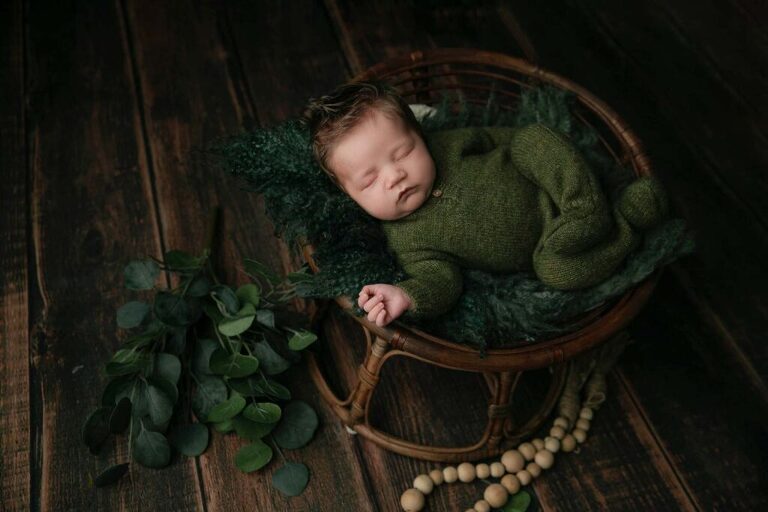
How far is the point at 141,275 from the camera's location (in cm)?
129

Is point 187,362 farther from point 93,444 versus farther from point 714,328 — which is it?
point 714,328

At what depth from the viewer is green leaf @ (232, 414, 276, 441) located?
1.21m

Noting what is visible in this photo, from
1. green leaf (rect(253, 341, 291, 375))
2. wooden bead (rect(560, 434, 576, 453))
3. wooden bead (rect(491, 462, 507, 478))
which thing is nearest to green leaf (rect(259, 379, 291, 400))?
green leaf (rect(253, 341, 291, 375))

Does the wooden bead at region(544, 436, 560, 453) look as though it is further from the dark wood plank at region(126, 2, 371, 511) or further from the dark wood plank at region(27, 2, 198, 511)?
the dark wood plank at region(27, 2, 198, 511)

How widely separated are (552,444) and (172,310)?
2.29 feet

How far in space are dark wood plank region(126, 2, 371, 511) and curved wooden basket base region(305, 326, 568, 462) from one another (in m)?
0.04

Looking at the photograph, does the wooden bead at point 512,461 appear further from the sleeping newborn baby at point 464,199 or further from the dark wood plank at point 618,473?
the sleeping newborn baby at point 464,199

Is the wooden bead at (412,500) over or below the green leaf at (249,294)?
below

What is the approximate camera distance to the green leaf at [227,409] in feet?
3.92

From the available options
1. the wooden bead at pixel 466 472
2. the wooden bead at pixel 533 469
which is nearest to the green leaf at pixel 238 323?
the wooden bead at pixel 466 472

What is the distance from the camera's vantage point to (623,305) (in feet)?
3.68

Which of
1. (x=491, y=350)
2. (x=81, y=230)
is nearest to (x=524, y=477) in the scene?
(x=491, y=350)

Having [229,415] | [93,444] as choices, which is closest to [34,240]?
[93,444]

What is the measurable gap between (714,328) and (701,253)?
0.17 m
